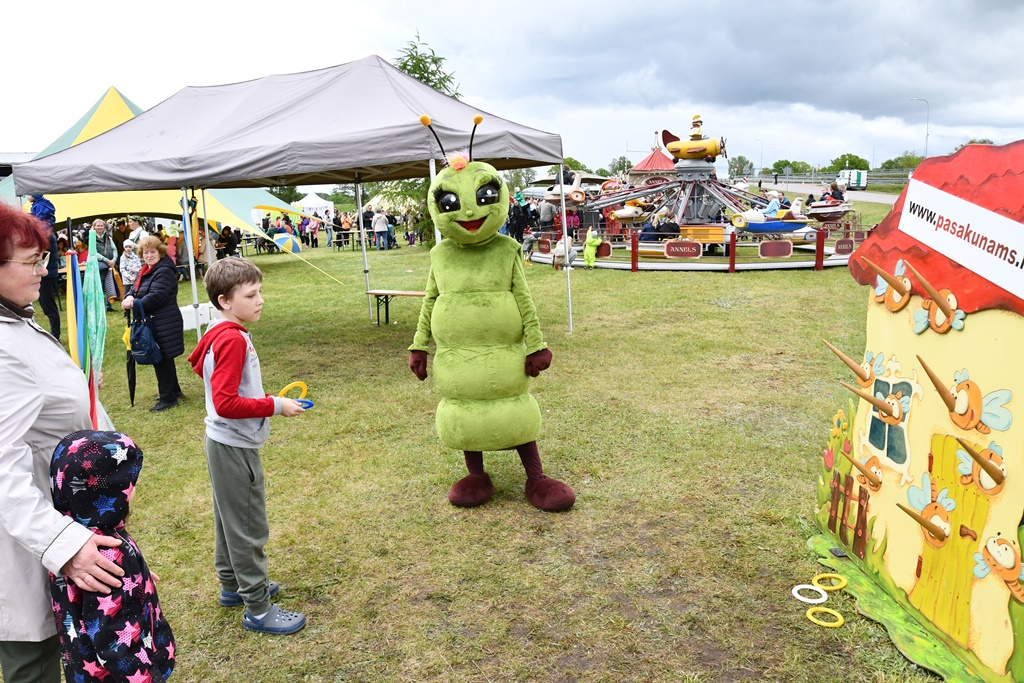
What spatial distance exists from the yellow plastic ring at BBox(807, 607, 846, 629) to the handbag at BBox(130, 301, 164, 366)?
546cm

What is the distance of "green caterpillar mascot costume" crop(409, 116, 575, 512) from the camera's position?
12.7 ft

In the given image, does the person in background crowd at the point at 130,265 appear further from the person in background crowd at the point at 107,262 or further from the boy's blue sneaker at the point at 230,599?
the boy's blue sneaker at the point at 230,599

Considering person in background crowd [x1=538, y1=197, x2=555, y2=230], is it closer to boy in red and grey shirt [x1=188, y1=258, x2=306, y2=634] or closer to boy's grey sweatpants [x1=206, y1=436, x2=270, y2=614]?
boy in red and grey shirt [x1=188, y1=258, x2=306, y2=634]

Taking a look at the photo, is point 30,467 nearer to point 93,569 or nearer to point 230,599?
point 93,569

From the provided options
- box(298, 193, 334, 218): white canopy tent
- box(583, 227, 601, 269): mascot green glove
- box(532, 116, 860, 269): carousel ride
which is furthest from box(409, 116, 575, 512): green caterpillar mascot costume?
box(298, 193, 334, 218): white canopy tent

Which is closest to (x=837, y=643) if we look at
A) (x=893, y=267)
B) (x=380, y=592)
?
(x=893, y=267)

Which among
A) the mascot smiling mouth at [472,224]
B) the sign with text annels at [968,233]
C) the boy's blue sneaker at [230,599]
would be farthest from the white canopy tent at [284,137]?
the sign with text annels at [968,233]

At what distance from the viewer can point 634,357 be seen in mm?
7340

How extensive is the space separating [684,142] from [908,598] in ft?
53.3

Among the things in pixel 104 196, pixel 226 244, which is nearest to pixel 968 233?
pixel 104 196

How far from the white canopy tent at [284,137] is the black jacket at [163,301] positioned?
1.23 metres

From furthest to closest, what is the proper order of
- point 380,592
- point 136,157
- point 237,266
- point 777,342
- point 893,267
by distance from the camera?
point 777,342
point 136,157
point 380,592
point 893,267
point 237,266

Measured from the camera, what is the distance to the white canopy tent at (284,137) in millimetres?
6195

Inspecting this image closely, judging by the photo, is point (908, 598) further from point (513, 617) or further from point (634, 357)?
point (634, 357)
